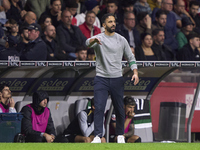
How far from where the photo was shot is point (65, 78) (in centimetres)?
943

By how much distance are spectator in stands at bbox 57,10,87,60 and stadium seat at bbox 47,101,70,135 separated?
172 cm

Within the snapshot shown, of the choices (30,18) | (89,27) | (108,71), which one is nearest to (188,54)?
(89,27)

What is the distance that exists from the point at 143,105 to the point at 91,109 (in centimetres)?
119

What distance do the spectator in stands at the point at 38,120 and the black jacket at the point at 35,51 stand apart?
2.76 ft

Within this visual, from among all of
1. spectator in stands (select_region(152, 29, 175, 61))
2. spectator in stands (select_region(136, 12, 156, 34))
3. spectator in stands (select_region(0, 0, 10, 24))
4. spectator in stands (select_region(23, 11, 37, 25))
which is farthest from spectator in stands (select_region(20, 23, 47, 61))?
spectator in stands (select_region(136, 12, 156, 34))

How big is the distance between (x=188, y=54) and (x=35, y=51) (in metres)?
4.37

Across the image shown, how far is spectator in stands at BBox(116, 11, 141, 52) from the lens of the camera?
1166 cm

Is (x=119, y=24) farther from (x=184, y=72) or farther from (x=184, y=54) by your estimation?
(x=184, y=72)

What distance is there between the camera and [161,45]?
11.9 meters

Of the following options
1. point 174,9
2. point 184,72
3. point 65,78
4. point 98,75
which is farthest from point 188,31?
point 98,75

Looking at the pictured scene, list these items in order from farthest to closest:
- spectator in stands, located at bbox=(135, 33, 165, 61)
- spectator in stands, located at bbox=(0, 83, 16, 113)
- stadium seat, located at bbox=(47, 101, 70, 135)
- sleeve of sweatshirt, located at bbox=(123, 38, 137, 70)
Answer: spectator in stands, located at bbox=(135, 33, 165, 61)
stadium seat, located at bbox=(47, 101, 70, 135)
spectator in stands, located at bbox=(0, 83, 16, 113)
sleeve of sweatshirt, located at bbox=(123, 38, 137, 70)

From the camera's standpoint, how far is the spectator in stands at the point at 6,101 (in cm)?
822

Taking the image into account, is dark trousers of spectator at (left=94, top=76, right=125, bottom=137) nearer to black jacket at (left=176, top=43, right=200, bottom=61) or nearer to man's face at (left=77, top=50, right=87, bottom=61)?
man's face at (left=77, top=50, right=87, bottom=61)
